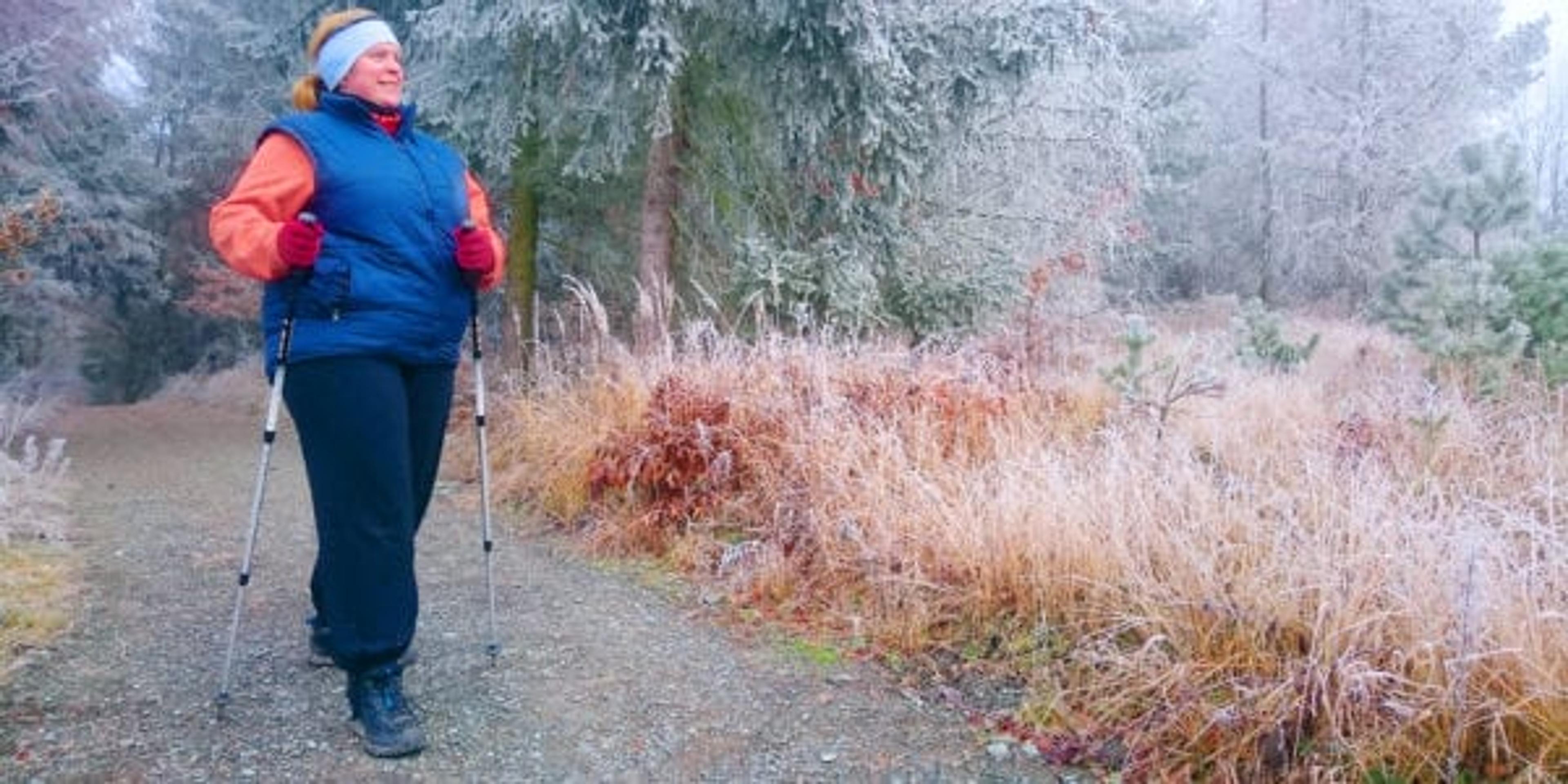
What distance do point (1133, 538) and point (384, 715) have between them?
2306 millimetres

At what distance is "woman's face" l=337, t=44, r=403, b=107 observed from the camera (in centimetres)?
300

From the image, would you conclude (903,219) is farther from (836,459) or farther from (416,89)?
(836,459)

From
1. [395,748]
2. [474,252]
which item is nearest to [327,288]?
[474,252]

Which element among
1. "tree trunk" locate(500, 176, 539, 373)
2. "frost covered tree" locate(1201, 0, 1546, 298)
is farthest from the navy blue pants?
"frost covered tree" locate(1201, 0, 1546, 298)

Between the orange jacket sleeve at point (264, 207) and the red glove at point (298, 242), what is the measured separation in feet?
0.06

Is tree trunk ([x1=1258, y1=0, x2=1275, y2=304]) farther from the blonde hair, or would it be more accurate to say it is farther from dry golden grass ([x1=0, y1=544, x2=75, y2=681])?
the blonde hair

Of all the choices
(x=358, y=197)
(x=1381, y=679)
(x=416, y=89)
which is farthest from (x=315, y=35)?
(x=416, y=89)

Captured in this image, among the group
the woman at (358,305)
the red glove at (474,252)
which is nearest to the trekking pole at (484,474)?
the red glove at (474,252)

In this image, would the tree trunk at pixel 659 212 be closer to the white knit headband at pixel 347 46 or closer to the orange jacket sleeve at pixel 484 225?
the orange jacket sleeve at pixel 484 225

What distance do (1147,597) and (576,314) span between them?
637cm

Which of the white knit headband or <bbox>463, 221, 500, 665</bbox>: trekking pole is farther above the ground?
the white knit headband

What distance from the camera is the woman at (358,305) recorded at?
9.41ft

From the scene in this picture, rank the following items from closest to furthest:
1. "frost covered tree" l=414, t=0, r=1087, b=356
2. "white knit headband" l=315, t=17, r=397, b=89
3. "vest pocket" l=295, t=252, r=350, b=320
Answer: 1. "vest pocket" l=295, t=252, r=350, b=320
2. "white knit headband" l=315, t=17, r=397, b=89
3. "frost covered tree" l=414, t=0, r=1087, b=356

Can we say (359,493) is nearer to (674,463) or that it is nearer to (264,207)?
(264,207)
